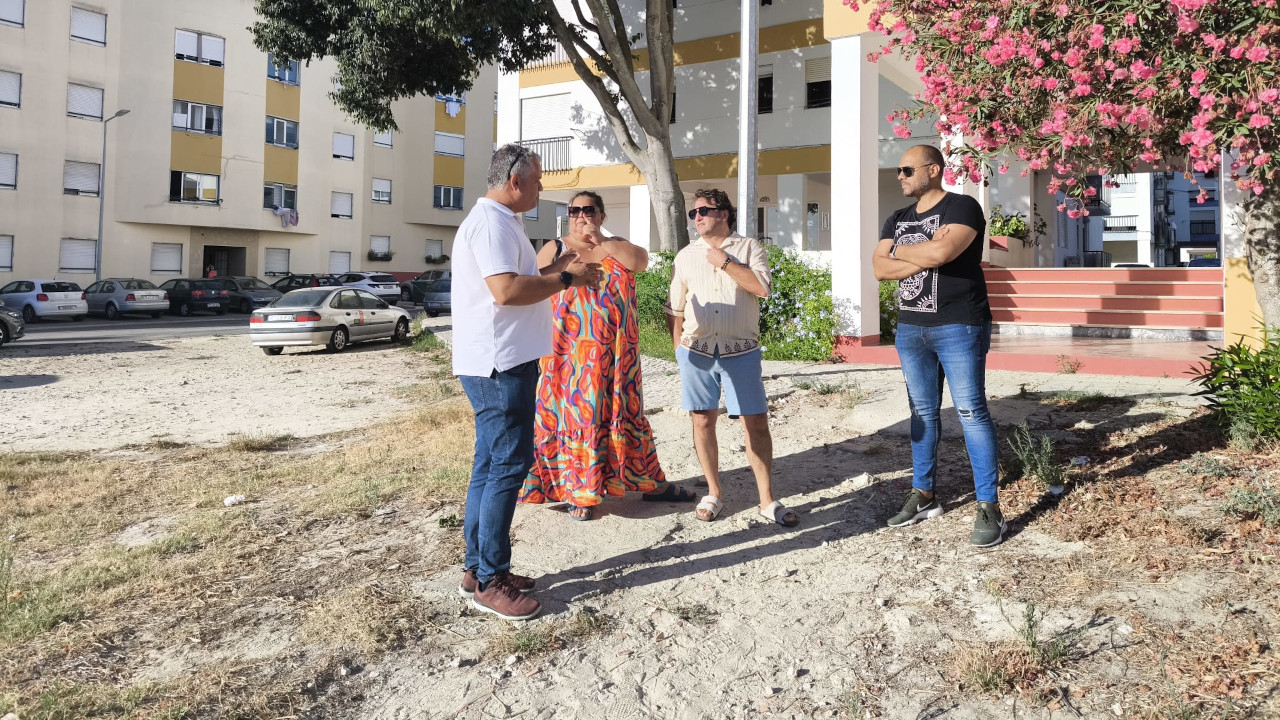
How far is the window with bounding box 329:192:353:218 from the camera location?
135 ft

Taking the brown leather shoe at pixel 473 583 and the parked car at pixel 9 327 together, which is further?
the parked car at pixel 9 327

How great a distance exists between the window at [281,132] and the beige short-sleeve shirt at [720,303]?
125 ft

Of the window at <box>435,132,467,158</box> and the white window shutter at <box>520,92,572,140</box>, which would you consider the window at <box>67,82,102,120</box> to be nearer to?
the window at <box>435,132,467,158</box>

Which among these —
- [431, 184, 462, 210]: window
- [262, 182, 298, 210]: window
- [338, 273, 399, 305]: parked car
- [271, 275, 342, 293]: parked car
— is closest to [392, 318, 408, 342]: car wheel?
[338, 273, 399, 305]: parked car

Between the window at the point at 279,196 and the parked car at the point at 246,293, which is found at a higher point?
the window at the point at 279,196

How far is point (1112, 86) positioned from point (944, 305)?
5.55 ft

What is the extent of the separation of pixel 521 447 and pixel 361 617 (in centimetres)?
97

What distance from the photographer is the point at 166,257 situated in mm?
36250

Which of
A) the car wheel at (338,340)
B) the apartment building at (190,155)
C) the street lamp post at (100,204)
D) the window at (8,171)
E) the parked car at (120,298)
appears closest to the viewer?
the car wheel at (338,340)

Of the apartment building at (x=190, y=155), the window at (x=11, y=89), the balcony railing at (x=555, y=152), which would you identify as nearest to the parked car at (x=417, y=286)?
the apartment building at (x=190, y=155)

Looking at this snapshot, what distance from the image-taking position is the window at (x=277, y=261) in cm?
3950

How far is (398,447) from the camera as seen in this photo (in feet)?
24.5

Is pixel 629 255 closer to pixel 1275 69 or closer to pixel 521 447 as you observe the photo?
pixel 521 447

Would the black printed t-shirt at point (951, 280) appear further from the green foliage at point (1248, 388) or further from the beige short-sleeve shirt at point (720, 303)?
the green foliage at point (1248, 388)
